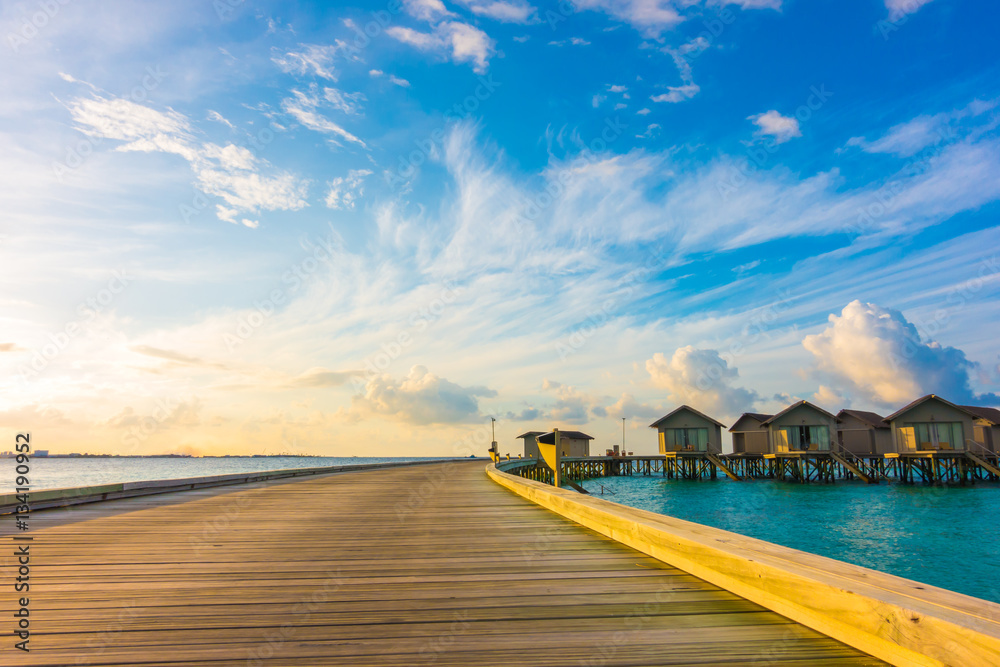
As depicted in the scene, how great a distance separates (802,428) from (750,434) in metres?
10.3

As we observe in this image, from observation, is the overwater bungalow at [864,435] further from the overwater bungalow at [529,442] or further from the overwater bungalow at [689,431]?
the overwater bungalow at [529,442]

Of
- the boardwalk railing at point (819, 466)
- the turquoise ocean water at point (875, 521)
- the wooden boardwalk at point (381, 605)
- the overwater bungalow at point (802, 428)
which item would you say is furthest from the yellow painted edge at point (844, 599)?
the overwater bungalow at point (802, 428)

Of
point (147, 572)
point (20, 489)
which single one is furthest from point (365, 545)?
point (20, 489)

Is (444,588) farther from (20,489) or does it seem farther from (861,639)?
(20,489)

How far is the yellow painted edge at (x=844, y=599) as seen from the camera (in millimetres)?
1873

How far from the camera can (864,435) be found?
50.4 metres

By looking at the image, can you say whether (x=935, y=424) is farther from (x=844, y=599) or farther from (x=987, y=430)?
(x=844, y=599)

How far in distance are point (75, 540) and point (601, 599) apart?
5.84 m

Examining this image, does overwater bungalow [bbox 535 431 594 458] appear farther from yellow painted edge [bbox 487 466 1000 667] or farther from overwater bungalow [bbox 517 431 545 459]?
yellow painted edge [bbox 487 466 1000 667]

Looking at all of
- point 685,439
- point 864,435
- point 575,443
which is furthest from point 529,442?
point 864,435

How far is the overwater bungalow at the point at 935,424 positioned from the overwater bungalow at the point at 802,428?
429 centimetres

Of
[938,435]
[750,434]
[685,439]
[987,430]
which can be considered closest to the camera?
[938,435]

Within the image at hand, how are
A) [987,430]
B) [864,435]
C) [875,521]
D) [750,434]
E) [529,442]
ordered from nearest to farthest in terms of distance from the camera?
1. [875,521]
2. [987,430]
3. [864,435]
4. [750,434]
5. [529,442]

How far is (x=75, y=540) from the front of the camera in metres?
5.97
